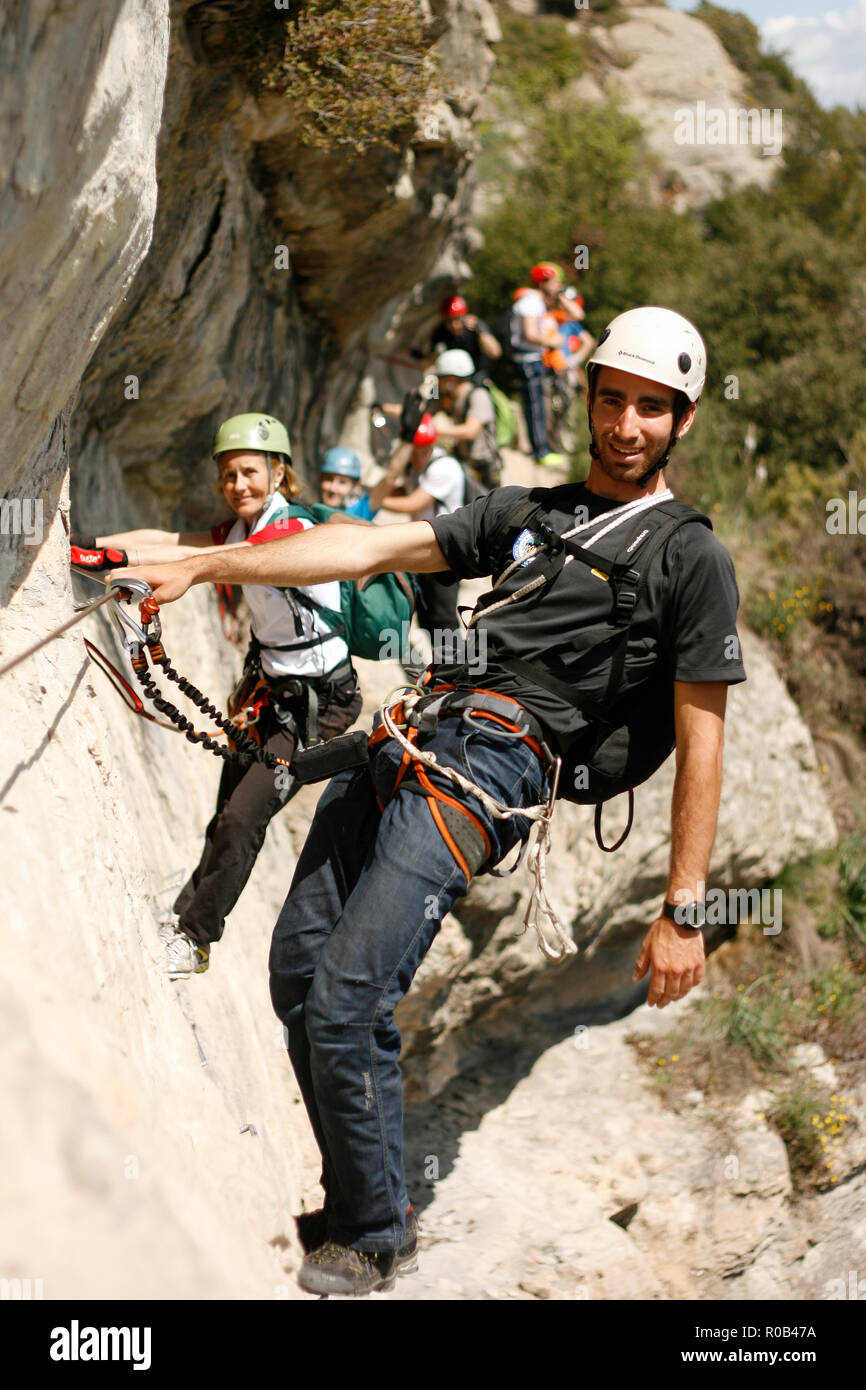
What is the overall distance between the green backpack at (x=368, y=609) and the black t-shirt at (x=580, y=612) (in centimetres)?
83

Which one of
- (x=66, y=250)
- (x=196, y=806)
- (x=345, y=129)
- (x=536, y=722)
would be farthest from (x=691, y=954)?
(x=345, y=129)

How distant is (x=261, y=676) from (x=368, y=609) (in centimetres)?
52

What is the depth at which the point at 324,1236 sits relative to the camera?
12.2 feet

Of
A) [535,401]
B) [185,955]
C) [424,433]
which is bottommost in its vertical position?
[185,955]

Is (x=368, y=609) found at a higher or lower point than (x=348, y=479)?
lower

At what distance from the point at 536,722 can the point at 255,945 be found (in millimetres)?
2565

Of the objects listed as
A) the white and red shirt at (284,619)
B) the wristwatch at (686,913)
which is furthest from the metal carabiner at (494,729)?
the white and red shirt at (284,619)

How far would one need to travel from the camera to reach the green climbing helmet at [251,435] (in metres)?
4.48

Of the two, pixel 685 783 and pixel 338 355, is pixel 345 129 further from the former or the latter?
pixel 685 783

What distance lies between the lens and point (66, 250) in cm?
272

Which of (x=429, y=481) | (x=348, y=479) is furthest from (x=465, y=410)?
(x=429, y=481)

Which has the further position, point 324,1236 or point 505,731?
→ point 324,1236

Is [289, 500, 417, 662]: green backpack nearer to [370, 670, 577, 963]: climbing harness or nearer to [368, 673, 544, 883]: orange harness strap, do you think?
[370, 670, 577, 963]: climbing harness

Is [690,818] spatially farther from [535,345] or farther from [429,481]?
[535,345]
